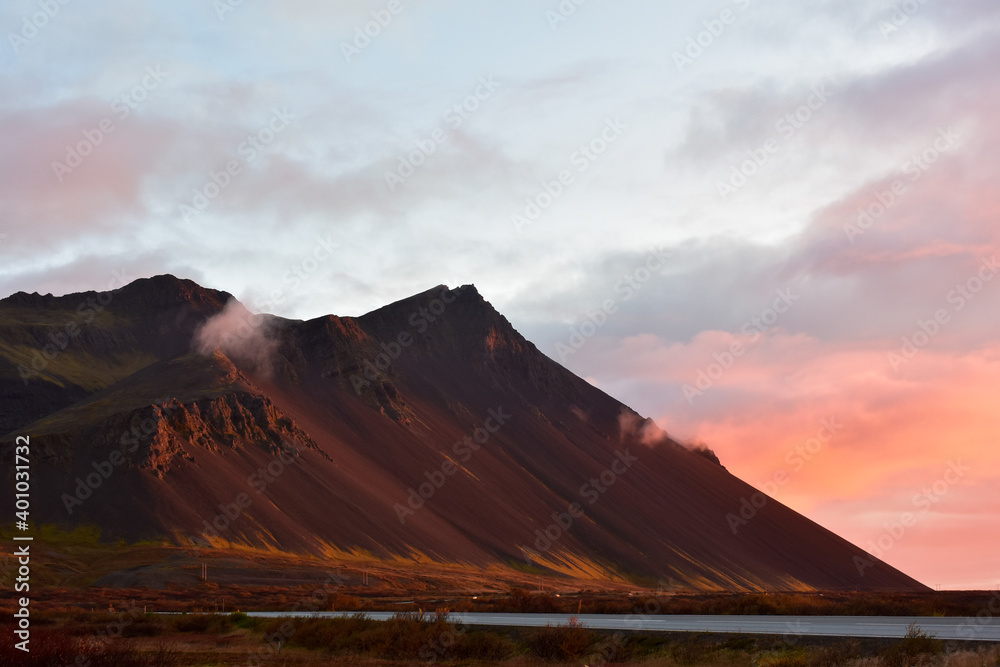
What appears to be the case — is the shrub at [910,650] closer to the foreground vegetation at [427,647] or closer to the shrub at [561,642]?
the foreground vegetation at [427,647]

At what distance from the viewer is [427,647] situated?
38.4 m

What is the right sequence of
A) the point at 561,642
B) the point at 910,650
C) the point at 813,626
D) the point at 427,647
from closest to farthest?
1. the point at 910,650
2. the point at 561,642
3. the point at 813,626
4. the point at 427,647

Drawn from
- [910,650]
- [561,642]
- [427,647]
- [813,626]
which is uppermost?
[910,650]

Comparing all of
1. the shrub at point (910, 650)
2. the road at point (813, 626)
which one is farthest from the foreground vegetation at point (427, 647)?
the road at point (813, 626)

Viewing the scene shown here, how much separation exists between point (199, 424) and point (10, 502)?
119 feet

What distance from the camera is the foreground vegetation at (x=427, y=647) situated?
86.7 feet

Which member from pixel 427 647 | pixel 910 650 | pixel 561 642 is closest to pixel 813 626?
pixel 561 642

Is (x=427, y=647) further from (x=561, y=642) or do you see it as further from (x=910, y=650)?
(x=910, y=650)

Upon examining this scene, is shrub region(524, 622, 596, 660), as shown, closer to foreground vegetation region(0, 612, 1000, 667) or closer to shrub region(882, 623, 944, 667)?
foreground vegetation region(0, 612, 1000, 667)

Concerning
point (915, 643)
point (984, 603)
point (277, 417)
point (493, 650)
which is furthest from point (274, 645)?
point (277, 417)

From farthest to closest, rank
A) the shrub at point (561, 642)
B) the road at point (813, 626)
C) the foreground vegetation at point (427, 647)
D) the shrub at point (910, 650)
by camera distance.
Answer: the shrub at point (561, 642)
the road at point (813, 626)
the foreground vegetation at point (427, 647)
the shrub at point (910, 650)

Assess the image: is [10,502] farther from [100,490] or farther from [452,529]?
[452,529]

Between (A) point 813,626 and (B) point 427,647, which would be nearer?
(A) point 813,626

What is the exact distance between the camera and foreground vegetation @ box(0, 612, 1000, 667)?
26438mm
